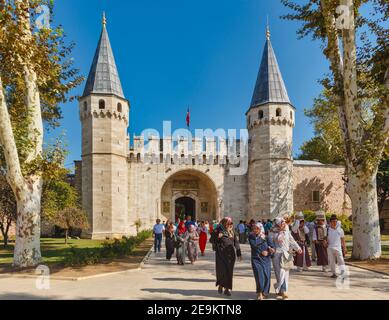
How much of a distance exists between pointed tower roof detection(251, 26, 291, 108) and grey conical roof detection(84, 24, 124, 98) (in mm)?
11607

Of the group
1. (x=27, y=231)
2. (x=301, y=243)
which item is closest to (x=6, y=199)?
(x=27, y=231)

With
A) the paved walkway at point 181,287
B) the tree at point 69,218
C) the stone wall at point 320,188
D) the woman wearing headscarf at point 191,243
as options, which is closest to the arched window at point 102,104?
the tree at point 69,218

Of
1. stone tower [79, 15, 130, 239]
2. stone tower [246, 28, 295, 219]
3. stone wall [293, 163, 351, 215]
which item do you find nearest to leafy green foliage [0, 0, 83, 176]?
stone tower [79, 15, 130, 239]

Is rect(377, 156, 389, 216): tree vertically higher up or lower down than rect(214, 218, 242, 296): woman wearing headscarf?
higher up

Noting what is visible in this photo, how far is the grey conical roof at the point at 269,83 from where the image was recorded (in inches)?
1195

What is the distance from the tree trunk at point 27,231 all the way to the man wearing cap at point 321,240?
8.44 metres

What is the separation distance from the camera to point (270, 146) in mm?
29641

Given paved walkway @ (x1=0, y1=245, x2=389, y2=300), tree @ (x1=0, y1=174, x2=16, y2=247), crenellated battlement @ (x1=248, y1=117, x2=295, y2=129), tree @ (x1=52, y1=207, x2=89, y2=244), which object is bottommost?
paved walkway @ (x1=0, y1=245, x2=389, y2=300)

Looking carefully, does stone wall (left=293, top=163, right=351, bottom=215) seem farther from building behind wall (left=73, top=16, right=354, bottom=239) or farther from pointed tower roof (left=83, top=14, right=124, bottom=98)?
pointed tower roof (left=83, top=14, right=124, bottom=98)

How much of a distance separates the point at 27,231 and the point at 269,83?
24.1 m

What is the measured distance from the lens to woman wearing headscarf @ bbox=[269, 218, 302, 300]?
6770mm
